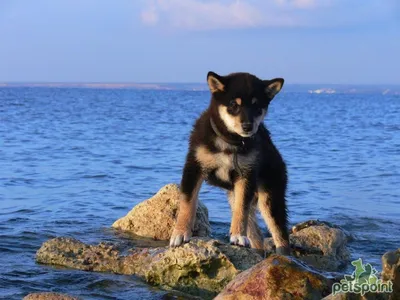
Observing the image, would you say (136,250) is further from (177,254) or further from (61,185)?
(61,185)

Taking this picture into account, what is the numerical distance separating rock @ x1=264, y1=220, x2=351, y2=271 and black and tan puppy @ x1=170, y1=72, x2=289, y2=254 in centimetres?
136

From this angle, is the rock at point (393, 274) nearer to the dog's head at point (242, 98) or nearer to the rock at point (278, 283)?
the rock at point (278, 283)

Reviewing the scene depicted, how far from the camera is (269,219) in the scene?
26.2ft

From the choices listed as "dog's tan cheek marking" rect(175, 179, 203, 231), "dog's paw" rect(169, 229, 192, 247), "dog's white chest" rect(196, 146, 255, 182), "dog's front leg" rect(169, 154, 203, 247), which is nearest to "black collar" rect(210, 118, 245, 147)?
"dog's white chest" rect(196, 146, 255, 182)

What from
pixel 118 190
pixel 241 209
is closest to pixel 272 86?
pixel 241 209

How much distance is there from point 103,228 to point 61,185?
15.1ft

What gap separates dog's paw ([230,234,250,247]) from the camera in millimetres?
7129

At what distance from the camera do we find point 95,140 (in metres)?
26.3

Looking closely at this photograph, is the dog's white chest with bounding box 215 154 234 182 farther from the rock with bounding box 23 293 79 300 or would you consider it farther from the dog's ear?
the rock with bounding box 23 293 79 300

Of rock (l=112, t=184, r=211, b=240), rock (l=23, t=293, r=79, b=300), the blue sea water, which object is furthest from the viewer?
rock (l=112, t=184, r=211, b=240)

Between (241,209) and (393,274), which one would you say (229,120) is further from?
(393,274)

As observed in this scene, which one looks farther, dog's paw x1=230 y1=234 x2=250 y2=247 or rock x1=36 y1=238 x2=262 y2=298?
dog's paw x1=230 y1=234 x2=250 y2=247

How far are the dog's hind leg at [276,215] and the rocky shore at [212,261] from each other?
19cm

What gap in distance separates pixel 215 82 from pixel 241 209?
4.33ft
